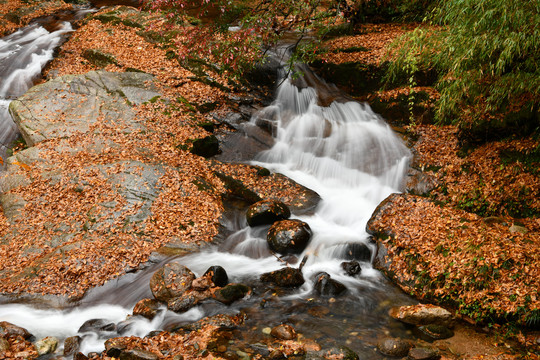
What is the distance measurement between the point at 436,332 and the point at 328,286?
6.60 feet

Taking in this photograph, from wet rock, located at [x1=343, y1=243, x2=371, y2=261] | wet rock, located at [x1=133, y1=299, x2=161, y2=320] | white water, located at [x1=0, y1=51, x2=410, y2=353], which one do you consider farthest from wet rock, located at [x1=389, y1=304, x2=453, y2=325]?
wet rock, located at [x1=133, y1=299, x2=161, y2=320]

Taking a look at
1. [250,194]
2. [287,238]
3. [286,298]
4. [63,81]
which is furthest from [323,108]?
[63,81]

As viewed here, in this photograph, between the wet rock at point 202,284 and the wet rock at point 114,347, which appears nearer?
the wet rock at point 114,347

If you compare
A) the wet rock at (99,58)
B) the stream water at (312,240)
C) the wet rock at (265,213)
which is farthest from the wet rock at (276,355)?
the wet rock at (99,58)

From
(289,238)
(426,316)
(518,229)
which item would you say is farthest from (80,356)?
(518,229)

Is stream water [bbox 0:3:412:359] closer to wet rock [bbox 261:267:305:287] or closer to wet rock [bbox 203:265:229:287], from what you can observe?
wet rock [bbox 261:267:305:287]

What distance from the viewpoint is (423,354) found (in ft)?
16.1

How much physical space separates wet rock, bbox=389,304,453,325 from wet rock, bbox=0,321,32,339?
6.49 m

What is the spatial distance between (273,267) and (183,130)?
19.3 ft

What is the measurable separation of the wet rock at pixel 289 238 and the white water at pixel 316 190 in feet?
0.73

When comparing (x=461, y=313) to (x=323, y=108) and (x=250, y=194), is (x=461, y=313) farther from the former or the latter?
(x=323, y=108)

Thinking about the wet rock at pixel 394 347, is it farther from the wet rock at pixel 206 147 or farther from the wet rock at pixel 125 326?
the wet rock at pixel 206 147

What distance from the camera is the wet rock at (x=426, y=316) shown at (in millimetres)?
5632

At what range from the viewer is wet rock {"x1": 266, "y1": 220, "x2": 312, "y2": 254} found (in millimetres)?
7903
